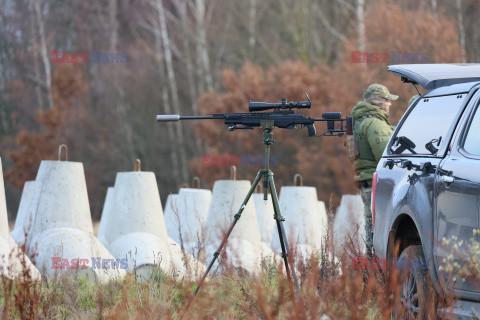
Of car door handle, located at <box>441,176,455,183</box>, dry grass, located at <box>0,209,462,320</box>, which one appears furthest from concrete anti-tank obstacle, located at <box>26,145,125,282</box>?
car door handle, located at <box>441,176,455,183</box>

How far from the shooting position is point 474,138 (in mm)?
5043

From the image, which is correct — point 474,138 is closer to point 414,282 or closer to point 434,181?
point 434,181

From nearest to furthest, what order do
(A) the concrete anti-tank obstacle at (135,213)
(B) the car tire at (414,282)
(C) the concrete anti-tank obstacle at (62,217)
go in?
(B) the car tire at (414,282)
(C) the concrete anti-tank obstacle at (62,217)
(A) the concrete anti-tank obstacle at (135,213)

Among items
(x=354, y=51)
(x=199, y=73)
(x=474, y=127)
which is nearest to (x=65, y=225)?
(x=474, y=127)

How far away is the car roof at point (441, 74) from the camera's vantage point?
5816mm

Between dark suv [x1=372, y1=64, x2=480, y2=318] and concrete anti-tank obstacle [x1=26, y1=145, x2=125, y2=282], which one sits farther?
concrete anti-tank obstacle [x1=26, y1=145, x2=125, y2=282]

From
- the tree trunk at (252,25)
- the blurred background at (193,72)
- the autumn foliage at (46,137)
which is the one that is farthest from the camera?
the autumn foliage at (46,137)

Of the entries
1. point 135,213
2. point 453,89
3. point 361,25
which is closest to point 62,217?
point 135,213

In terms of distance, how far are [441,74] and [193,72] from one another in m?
33.2

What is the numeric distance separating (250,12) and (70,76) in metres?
9.45

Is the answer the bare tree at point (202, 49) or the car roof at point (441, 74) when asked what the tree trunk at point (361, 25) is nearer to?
the bare tree at point (202, 49)

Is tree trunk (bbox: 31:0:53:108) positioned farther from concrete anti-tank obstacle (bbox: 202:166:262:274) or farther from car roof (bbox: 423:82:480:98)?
car roof (bbox: 423:82:480:98)

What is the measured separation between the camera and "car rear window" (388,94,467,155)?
5457 mm

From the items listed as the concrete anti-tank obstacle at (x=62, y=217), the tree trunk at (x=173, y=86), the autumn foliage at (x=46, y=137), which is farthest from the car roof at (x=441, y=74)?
the autumn foliage at (x=46, y=137)
